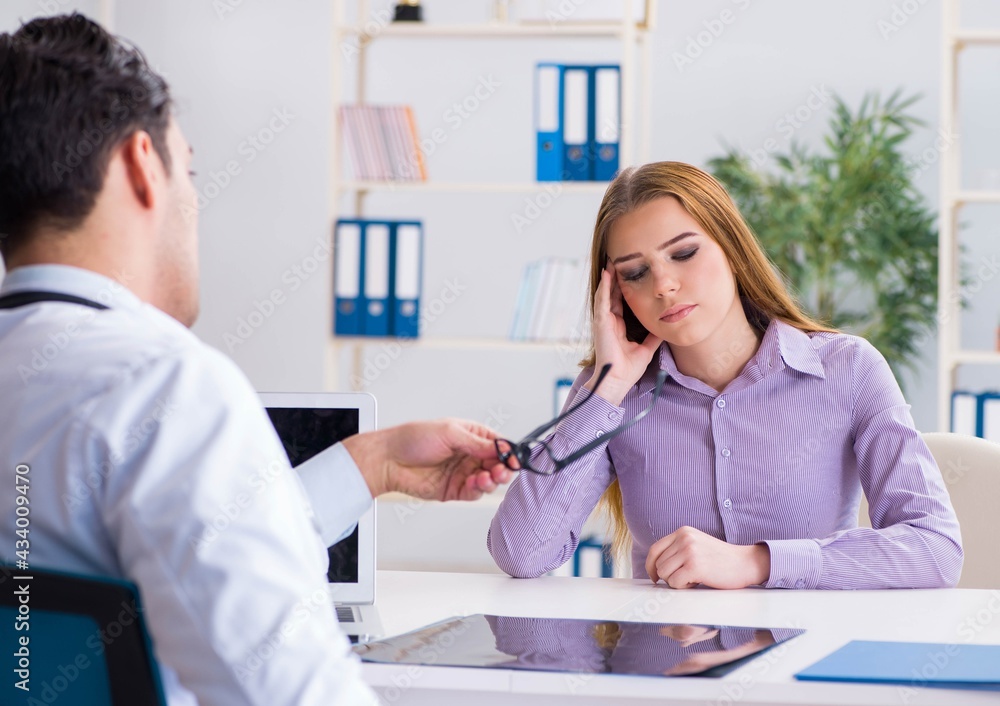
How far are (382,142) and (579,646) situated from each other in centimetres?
242

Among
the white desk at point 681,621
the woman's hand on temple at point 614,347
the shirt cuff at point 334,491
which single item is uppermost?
the woman's hand on temple at point 614,347

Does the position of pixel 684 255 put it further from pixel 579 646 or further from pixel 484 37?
pixel 484 37

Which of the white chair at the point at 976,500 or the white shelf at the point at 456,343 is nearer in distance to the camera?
the white chair at the point at 976,500

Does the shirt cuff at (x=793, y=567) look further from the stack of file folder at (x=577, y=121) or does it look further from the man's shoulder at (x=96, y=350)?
the stack of file folder at (x=577, y=121)

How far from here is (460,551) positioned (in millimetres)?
4086

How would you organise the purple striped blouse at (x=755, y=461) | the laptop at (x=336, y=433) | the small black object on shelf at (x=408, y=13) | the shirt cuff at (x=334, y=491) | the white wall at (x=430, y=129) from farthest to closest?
1. the white wall at (x=430, y=129)
2. the small black object on shelf at (x=408, y=13)
3. the purple striped blouse at (x=755, y=461)
4. the laptop at (x=336, y=433)
5. the shirt cuff at (x=334, y=491)

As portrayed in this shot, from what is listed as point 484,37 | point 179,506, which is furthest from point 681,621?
point 484,37

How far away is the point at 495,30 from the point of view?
329cm

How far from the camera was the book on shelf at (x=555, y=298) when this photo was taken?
330 cm

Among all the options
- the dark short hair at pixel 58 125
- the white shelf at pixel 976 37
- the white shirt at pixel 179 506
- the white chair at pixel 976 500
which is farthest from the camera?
the white shelf at pixel 976 37

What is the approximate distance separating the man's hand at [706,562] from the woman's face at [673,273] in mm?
367

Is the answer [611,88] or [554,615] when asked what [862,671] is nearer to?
[554,615]

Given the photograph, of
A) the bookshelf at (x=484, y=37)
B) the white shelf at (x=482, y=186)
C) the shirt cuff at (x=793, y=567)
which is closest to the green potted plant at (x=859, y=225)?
the bookshelf at (x=484, y=37)

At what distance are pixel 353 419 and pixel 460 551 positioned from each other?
2.70 m
